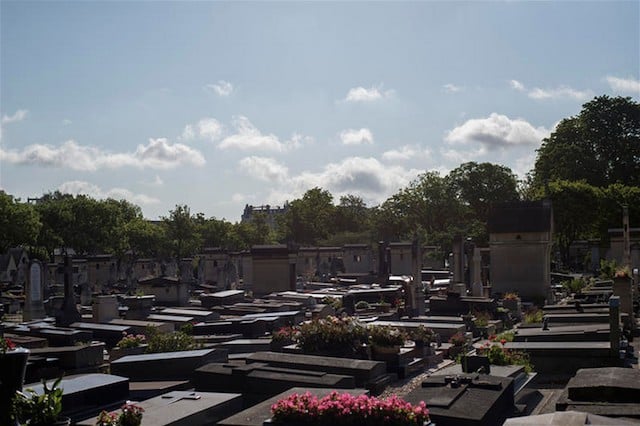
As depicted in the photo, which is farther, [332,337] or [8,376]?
[332,337]

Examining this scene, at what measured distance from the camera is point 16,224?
52.1m

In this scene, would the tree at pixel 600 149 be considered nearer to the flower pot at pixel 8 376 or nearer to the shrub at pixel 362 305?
the shrub at pixel 362 305

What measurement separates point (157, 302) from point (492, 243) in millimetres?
15420

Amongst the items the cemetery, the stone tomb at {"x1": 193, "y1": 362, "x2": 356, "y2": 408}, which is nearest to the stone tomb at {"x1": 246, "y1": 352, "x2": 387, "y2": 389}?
the cemetery

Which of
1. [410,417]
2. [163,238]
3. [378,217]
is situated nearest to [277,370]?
[410,417]

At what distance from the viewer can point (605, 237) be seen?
4659 cm

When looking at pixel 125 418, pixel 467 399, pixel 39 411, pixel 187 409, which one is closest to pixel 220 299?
pixel 187 409

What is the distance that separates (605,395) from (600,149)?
55.3 metres

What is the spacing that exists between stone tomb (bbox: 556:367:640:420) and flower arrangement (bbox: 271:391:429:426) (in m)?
2.11

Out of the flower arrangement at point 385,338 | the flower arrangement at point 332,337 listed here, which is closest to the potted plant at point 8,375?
the flower arrangement at point 332,337

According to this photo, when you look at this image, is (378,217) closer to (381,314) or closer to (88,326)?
(381,314)

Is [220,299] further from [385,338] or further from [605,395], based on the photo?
[605,395]

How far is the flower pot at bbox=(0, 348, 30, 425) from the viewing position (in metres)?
6.93

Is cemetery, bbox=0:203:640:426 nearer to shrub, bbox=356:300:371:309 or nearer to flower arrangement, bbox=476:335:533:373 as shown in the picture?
flower arrangement, bbox=476:335:533:373
